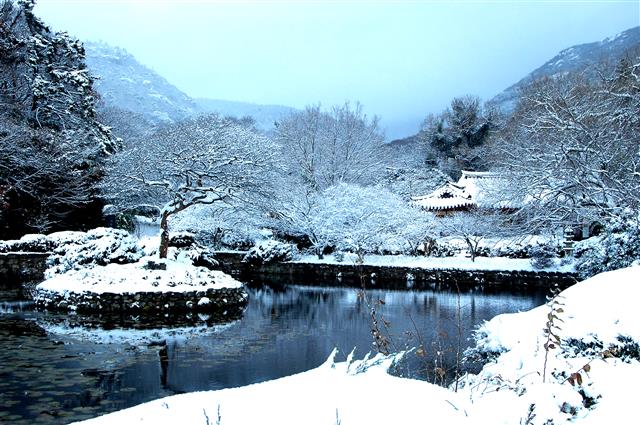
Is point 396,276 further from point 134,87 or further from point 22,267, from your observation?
point 134,87

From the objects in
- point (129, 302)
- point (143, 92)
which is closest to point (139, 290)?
point (129, 302)

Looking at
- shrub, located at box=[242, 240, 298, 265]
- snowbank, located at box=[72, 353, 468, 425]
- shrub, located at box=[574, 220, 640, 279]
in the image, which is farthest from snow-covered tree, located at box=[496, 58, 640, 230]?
shrub, located at box=[242, 240, 298, 265]

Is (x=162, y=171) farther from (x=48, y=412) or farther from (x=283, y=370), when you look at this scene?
(x=48, y=412)

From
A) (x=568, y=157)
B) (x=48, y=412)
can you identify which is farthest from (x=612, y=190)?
(x=48, y=412)

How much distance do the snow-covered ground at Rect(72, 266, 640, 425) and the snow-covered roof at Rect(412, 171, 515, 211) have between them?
17922 millimetres

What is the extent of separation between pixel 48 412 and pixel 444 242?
2101cm

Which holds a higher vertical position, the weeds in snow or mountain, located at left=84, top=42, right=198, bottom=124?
mountain, located at left=84, top=42, right=198, bottom=124

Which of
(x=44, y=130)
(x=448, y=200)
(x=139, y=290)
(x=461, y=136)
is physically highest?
(x=461, y=136)

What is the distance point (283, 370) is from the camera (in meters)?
8.55

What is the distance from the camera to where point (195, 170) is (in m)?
16.4

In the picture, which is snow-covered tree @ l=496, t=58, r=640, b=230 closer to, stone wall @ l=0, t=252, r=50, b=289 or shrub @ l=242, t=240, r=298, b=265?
shrub @ l=242, t=240, r=298, b=265

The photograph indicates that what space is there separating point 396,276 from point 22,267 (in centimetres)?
1411

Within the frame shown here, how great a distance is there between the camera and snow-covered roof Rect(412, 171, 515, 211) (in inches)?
907

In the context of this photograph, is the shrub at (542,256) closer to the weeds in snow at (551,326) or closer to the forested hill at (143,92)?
the weeds in snow at (551,326)
